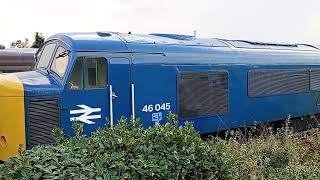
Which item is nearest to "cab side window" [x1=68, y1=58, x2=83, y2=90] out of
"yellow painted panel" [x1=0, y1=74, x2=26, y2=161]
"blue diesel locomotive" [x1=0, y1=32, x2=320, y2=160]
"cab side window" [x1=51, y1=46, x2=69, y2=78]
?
"blue diesel locomotive" [x1=0, y1=32, x2=320, y2=160]

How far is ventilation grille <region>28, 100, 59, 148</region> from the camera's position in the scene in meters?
7.18

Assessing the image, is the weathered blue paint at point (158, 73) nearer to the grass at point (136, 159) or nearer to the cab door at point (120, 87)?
the cab door at point (120, 87)

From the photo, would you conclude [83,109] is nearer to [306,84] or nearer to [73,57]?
[73,57]

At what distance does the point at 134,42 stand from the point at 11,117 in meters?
2.64

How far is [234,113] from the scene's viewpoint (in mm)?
10281

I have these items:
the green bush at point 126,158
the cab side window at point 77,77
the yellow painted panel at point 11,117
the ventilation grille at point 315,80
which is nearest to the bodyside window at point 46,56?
the cab side window at point 77,77

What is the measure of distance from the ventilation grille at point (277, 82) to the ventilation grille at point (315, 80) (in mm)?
237

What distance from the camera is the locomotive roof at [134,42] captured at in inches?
314

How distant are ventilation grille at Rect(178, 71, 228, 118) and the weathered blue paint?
0.41 feet

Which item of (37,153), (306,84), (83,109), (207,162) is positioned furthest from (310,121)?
(37,153)

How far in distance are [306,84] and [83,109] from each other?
7358mm

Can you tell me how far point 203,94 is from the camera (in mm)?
9539

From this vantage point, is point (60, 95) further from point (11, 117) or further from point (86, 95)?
point (11, 117)

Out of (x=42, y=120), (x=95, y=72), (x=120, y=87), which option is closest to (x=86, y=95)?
(x=95, y=72)
